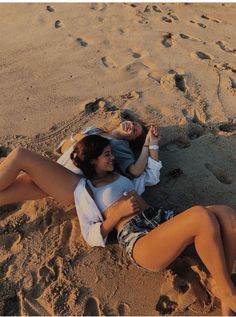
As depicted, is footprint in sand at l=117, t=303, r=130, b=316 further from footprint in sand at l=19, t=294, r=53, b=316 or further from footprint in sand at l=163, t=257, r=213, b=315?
footprint in sand at l=19, t=294, r=53, b=316

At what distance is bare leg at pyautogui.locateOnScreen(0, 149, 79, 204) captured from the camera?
3570 mm

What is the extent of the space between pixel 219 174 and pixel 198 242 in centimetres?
Result: 135

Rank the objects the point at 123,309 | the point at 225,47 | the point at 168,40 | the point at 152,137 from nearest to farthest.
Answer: the point at 123,309 < the point at 152,137 < the point at 225,47 < the point at 168,40

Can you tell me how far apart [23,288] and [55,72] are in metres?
3.35

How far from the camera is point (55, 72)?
5910mm

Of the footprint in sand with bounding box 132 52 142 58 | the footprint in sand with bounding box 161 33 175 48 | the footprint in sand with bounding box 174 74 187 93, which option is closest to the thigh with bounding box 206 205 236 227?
the footprint in sand with bounding box 174 74 187 93

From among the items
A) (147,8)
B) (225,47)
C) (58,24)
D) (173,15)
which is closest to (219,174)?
(225,47)

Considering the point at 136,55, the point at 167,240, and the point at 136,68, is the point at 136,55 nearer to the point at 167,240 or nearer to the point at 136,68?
the point at 136,68

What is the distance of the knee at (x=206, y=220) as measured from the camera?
3.02m

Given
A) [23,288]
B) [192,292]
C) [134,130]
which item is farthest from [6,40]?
[192,292]

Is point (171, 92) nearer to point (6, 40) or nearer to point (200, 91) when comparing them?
point (200, 91)

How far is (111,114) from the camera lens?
501 centimetres

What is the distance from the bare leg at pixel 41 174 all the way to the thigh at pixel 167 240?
85 cm

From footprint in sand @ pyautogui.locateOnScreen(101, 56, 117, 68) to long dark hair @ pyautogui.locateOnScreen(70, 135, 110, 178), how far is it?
2691 millimetres
